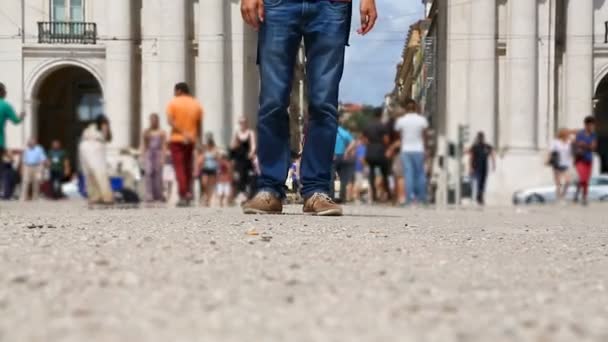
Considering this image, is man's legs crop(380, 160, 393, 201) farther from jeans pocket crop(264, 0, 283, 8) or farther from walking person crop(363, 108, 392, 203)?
jeans pocket crop(264, 0, 283, 8)

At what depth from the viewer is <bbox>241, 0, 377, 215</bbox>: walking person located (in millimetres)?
7504

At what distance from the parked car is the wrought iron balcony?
13883 mm

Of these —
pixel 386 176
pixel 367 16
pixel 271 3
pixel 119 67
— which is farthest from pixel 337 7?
pixel 119 67

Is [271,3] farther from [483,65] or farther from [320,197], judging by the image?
[483,65]

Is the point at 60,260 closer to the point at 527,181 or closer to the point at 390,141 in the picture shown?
the point at 390,141

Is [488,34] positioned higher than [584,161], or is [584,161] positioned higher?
[488,34]

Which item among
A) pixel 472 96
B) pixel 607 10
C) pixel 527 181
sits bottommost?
pixel 527 181

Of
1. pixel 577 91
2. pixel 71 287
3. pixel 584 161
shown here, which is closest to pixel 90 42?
pixel 577 91

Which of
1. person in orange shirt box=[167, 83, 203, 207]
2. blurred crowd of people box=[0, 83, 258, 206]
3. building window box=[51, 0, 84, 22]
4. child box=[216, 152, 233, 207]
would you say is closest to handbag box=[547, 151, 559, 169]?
blurred crowd of people box=[0, 83, 258, 206]

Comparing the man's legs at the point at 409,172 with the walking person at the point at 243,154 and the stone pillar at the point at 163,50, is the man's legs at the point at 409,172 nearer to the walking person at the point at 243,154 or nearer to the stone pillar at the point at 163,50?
the walking person at the point at 243,154

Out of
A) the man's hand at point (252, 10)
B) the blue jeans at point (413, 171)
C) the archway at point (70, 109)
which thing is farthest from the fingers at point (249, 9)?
the archway at point (70, 109)

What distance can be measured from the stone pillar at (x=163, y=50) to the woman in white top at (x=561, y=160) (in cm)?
1570

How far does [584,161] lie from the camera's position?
63.7ft

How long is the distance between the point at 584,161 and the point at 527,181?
1343 cm
